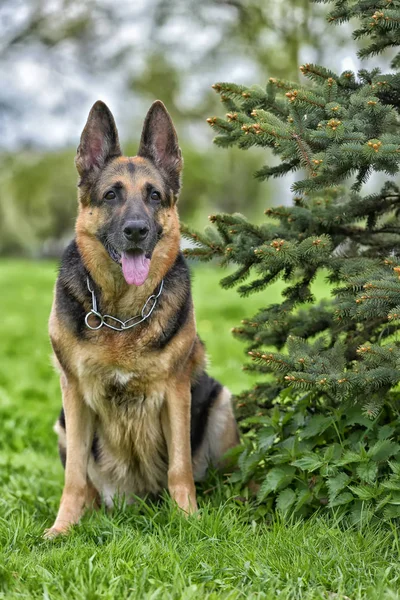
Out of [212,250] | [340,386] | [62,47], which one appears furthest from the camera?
[62,47]

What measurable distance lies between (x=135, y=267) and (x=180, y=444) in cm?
110

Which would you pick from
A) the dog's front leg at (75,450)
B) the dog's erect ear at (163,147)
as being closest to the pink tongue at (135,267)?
the dog's erect ear at (163,147)

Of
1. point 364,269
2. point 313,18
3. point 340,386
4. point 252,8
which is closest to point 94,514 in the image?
point 340,386

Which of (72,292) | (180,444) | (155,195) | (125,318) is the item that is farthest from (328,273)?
(72,292)

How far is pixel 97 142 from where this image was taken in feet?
13.6

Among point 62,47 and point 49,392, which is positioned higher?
point 62,47

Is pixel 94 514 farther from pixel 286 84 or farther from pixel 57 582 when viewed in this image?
pixel 286 84

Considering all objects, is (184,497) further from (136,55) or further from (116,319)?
(136,55)

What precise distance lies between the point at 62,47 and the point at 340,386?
19224 millimetres

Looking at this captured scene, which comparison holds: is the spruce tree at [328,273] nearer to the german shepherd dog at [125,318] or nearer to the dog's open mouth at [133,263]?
the german shepherd dog at [125,318]

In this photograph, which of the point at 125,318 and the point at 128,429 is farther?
the point at 128,429

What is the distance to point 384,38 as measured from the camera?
11.9 feet

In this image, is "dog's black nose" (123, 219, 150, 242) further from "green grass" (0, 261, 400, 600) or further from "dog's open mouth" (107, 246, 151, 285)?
"green grass" (0, 261, 400, 600)

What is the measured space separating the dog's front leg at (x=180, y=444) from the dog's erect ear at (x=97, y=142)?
4.50 feet
